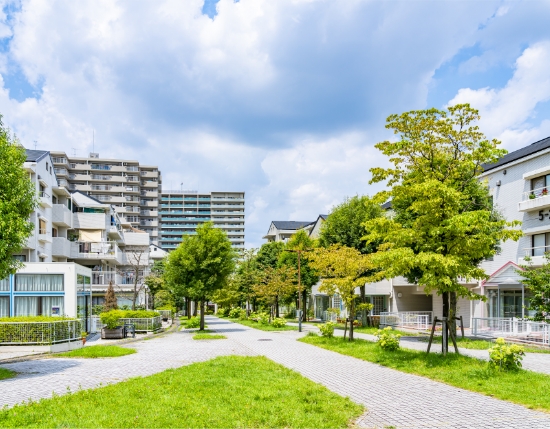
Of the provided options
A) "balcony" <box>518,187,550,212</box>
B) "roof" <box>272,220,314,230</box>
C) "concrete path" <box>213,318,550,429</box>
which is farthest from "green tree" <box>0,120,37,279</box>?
"roof" <box>272,220,314,230</box>

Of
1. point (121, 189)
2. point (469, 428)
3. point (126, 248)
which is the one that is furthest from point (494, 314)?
point (121, 189)

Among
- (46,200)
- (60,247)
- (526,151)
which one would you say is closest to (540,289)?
(526,151)

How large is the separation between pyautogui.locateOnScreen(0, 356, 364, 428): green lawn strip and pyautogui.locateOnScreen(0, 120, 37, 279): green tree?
5457 millimetres

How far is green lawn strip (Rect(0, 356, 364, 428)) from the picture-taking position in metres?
7.70

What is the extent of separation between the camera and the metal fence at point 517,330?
21.8 m

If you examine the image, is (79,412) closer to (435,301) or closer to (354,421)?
(354,421)

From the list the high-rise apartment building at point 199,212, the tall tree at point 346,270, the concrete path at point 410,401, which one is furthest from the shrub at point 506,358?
the high-rise apartment building at point 199,212

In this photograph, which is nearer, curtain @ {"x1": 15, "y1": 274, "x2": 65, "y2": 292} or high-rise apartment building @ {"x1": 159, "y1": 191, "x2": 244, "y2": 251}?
curtain @ {"x1": 15, "y1": 274, "x2": 65, "y2": 292}

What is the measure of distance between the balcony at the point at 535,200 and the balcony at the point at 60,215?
113 ft

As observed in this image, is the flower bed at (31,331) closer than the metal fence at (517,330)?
Yes

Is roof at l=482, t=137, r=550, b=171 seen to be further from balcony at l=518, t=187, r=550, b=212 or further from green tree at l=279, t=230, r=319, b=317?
green tree at l=279, t=230, r=319, b=317

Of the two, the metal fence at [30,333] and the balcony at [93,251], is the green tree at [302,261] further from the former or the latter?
the metal fence at [30,333]

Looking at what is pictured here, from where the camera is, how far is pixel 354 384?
11898 millimetres

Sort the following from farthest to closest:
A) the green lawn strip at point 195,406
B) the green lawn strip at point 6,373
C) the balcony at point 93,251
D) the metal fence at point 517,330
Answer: the balcony at point 93,251
the metal fence at point 517,330
the green lawn strip at point 6,373
the green lawn strip at point 195,406
